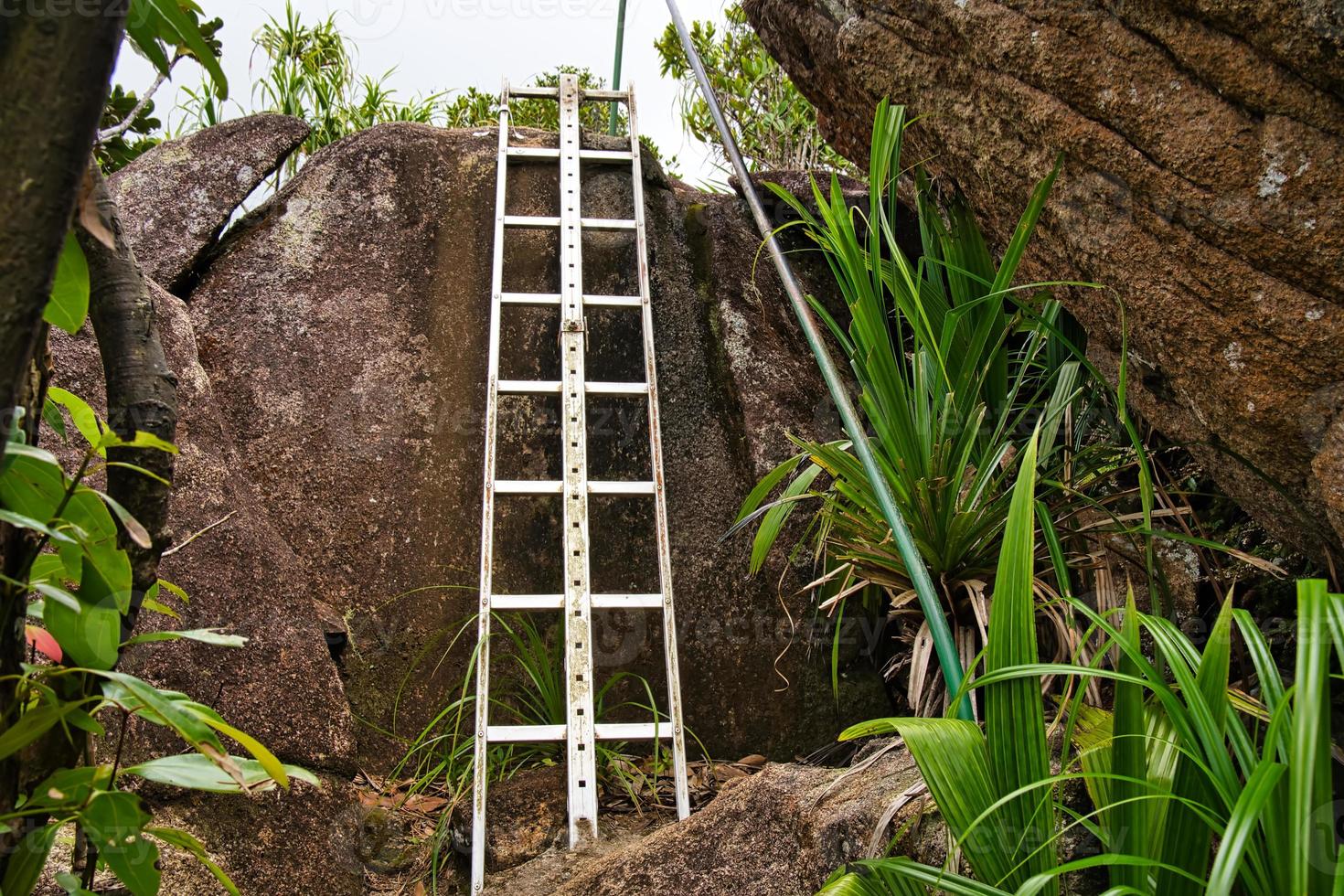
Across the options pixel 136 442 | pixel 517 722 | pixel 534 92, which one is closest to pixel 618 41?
pixel 534 92

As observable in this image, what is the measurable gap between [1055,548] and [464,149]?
2.43 metres

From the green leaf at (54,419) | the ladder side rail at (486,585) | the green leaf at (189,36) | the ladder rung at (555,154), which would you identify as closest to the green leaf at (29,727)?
the green leaf at (54,419)

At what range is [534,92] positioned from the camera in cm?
330

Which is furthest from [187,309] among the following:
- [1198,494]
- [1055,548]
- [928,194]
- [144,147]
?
[1198,494]

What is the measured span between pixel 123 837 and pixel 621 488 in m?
1.92

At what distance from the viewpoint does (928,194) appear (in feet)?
7.82

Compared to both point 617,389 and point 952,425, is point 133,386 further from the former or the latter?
point 617,389

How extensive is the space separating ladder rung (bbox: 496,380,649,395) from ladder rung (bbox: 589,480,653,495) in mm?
277

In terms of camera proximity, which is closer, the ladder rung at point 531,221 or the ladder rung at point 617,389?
the ladder rung at point 617,389

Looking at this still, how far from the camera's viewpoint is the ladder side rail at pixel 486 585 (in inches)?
83.8

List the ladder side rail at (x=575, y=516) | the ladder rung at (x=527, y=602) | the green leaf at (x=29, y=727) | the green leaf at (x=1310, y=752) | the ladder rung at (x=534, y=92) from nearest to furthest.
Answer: the green leaf at (x=29, y=727)
the green leaf at (x=1310, y=752)
the ladder side rail at (x=575, y=516)
the ladder rung at (x=527, y=602)
the ladder rung at (x=534, y=92)

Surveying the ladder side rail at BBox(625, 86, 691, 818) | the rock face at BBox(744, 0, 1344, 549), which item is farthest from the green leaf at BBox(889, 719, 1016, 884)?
the ladder side rail at BBox(625, 86, 691, 818)

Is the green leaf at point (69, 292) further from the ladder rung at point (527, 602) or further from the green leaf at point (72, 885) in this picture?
the ladder rung at point (527, 602)

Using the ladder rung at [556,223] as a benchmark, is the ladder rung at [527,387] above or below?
below
